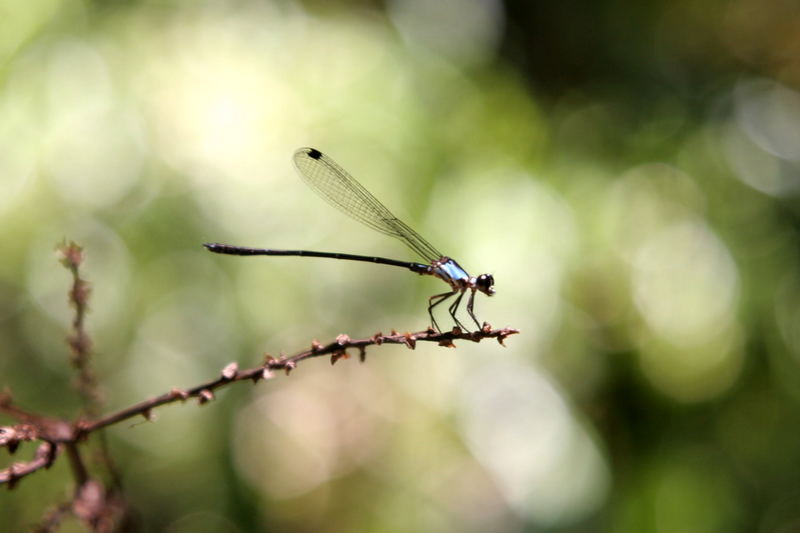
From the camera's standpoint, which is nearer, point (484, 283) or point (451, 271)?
point (484, 283)

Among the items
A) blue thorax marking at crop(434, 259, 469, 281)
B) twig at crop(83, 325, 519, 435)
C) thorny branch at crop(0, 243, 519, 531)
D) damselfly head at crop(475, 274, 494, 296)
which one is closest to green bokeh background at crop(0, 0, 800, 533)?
blue thorax marking at crop(434, 259, 469, 281)

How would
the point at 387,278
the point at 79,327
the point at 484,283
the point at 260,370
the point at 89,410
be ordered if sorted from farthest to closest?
1. the point at 387,278
2. the point at 484,283
3. the point at 89,410
4. the point at 79,327
5. the point at 260,370

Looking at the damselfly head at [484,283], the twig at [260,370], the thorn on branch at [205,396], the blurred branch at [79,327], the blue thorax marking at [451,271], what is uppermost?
the blue thorax marking at [451,271]

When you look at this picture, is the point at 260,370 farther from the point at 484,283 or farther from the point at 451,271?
the point at 451,271

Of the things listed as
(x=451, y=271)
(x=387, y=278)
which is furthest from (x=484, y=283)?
(x=387, y=278)

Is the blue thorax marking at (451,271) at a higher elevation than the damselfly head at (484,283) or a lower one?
higher

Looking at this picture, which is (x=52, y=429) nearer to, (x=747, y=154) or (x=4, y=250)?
(x=4, y=250)

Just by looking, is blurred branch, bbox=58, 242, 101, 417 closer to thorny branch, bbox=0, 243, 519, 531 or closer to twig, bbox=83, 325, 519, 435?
thorny branch, bbox=0, 243, 519, 531

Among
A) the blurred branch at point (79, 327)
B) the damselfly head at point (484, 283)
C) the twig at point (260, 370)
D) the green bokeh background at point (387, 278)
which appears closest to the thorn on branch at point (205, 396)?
the twig at point (260, 370)

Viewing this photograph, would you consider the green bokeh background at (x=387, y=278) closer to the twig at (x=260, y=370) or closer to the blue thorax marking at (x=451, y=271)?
the blue thorax marking at (x=451, y=271)

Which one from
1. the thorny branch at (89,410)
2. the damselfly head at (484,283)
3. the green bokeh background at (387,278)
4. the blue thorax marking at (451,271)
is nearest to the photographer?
the thorny branch at (89,410)
